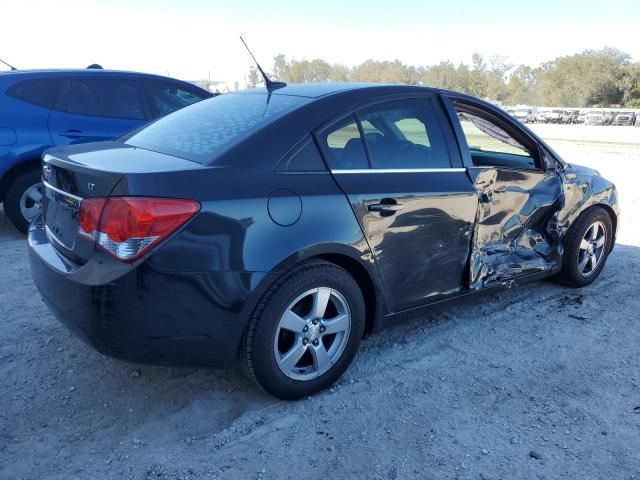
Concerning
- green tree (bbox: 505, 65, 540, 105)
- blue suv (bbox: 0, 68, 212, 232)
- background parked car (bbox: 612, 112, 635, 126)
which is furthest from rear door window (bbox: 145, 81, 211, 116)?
green tree (bbox: 505, 65, 540, 105)

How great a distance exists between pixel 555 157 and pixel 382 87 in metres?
1.77

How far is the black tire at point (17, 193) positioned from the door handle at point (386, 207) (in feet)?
13.9

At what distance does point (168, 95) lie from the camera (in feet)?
21.5

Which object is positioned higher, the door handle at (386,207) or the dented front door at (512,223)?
the door handle at (386,207)

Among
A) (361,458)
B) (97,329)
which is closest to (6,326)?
(97,329)

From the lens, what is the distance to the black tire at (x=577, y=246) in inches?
177

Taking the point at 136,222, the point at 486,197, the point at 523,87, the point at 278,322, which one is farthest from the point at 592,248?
the point at 523,87

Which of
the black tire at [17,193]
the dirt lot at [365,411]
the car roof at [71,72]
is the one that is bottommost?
the dirt lot at [365,411]

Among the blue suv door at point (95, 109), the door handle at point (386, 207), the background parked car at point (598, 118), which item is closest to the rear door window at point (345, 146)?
the door handle at point (386, 207)

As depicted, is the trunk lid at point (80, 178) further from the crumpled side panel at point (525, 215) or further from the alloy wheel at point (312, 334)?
the crumpled side panel at point (525, 215)

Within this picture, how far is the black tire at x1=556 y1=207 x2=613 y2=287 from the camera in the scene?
450cm

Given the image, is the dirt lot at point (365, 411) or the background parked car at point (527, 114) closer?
the dirt lot at point (365, 411)

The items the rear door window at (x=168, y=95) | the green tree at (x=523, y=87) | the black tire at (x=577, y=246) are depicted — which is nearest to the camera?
the black tire at (x=577, y=246)

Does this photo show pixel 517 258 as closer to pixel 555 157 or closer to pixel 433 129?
pixel 555 157
